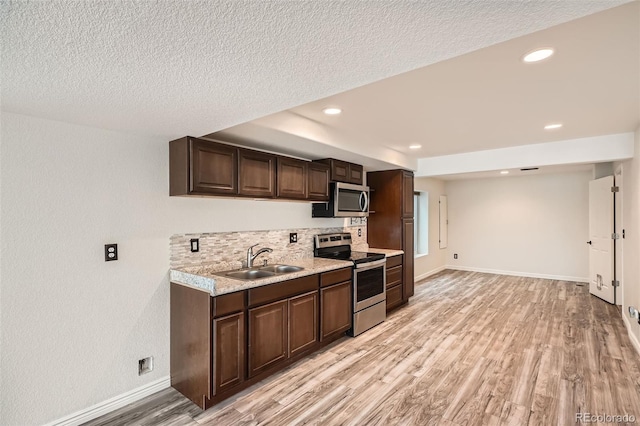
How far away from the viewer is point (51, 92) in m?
1.62

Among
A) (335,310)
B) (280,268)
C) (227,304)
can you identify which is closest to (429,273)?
(335,310)

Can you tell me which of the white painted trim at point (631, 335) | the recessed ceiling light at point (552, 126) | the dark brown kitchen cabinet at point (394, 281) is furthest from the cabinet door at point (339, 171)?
the white painted trim at point (631, 335)

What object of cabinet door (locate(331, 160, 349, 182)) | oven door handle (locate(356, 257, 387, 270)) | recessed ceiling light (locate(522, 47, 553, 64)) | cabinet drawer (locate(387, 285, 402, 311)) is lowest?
cabinet drawer (locate(387, 285, 402, 311))

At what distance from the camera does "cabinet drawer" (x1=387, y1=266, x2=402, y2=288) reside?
445cm

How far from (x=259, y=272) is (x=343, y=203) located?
4.76 ft

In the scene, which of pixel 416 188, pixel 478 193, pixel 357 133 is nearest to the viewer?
pixel 357 133

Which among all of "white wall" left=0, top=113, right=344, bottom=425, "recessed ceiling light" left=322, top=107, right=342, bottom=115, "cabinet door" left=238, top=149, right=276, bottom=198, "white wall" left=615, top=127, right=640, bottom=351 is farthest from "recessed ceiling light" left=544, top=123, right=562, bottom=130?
"white wall" left=0, top=113, right=344, bottom=425

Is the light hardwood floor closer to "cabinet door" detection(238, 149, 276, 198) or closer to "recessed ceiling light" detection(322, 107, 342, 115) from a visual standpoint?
"cabinet door" detection(238, 149, 276, 198)

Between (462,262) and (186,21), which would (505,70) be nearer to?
(186,21)

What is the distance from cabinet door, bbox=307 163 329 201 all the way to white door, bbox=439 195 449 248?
4.60m

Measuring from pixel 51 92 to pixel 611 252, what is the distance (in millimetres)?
6835

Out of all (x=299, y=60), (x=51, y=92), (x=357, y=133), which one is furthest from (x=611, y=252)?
(x=51, y=92)

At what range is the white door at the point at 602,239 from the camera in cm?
490

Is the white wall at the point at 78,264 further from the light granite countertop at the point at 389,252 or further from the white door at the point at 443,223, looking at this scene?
the white door at the point at 443,223
